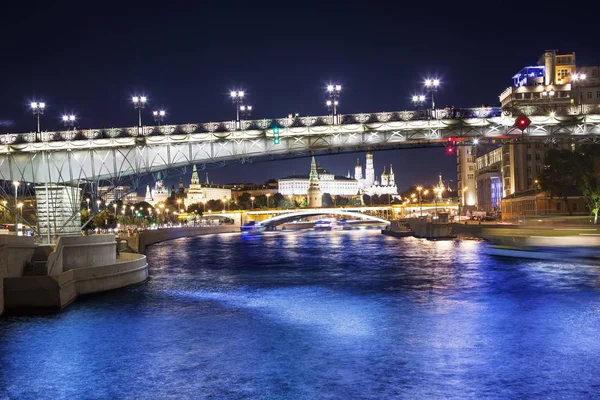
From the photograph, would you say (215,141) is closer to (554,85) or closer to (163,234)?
(163,234)

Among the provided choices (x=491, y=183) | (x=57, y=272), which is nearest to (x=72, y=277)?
(x=57, y=272)

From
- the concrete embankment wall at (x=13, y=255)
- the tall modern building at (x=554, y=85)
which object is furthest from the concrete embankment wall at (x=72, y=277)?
the tall modern building at (x=554, y=85)

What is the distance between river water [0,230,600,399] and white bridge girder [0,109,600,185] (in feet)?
39.7

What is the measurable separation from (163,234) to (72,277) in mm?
72974

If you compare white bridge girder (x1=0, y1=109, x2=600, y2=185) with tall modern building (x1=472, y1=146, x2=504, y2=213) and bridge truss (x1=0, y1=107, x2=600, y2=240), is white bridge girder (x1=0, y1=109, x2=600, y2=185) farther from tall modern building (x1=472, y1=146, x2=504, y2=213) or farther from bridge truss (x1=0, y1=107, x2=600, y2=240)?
tall modern building (x1=472, y1=146, x2=504, y2=213)

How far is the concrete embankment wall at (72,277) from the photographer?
26328 mm

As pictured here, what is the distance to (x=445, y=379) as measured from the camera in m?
16.6

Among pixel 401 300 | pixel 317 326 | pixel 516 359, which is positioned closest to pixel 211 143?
pixel 401 300

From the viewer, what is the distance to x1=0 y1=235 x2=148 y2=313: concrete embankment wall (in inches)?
1037

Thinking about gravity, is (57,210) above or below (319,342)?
above

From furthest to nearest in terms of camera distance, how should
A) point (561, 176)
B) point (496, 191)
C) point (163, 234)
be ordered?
point (496, 191) → point (163, 234) → point (561, 176)

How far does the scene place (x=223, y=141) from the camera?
155 feet

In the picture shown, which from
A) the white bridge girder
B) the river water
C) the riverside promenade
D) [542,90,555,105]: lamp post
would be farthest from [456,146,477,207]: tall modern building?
the riverside promenade

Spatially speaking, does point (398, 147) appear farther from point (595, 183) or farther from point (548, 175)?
point (548, 175)
